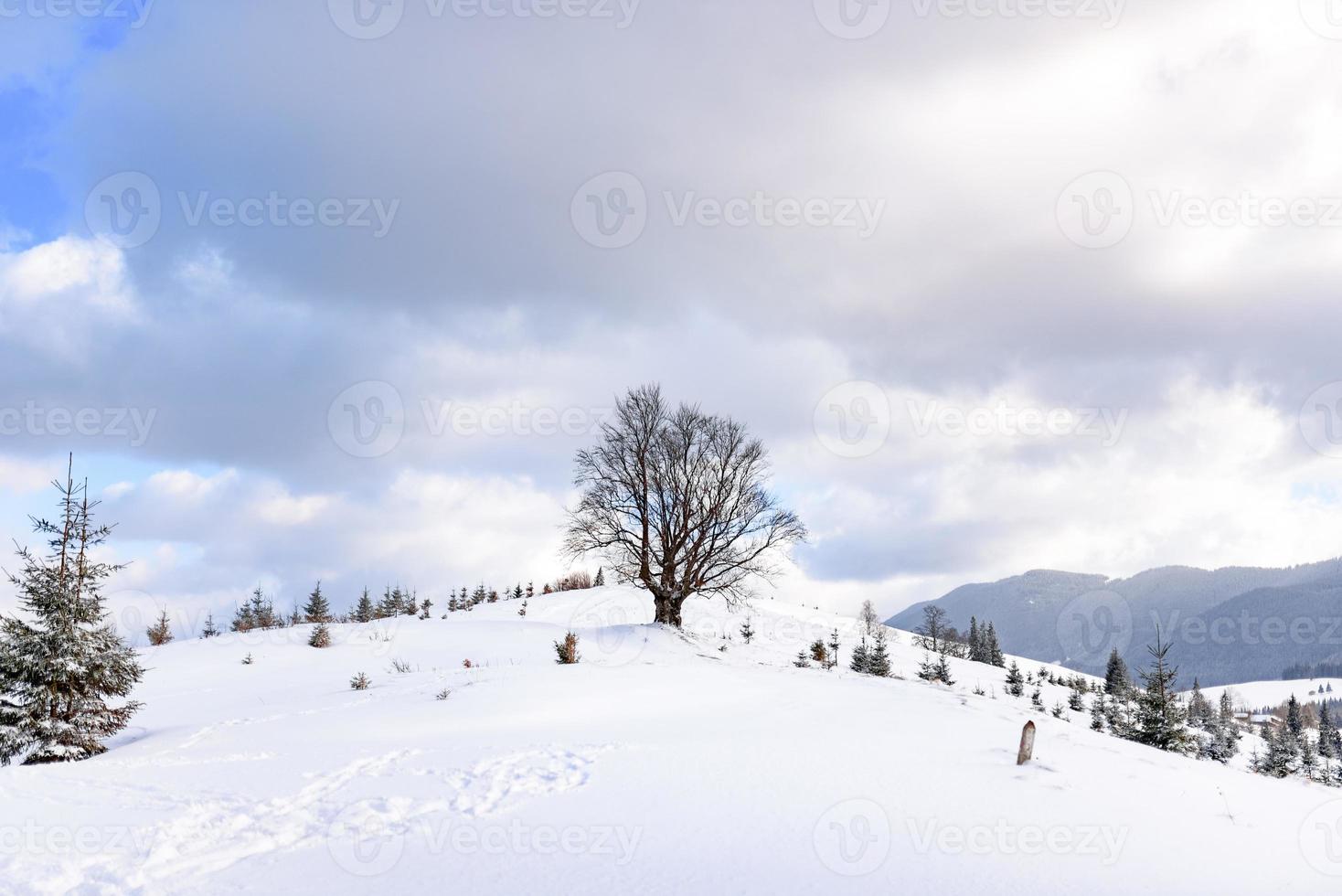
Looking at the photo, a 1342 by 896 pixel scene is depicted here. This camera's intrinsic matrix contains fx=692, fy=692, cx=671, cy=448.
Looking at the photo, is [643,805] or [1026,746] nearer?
[643,805]

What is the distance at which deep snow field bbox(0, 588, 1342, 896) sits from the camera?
570cm

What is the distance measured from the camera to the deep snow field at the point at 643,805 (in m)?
5.70

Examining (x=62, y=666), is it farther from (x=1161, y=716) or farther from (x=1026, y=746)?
(x=1161, y=716)

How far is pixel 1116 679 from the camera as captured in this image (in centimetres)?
4697

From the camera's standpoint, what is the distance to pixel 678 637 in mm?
22906

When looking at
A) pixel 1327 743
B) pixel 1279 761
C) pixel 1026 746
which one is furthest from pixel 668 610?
pixel 1327 743

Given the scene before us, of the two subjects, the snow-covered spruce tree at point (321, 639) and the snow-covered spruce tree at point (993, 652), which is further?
the snow-covered spruce tree at point (993, 652)

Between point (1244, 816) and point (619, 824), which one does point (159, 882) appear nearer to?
point (619, 824)
